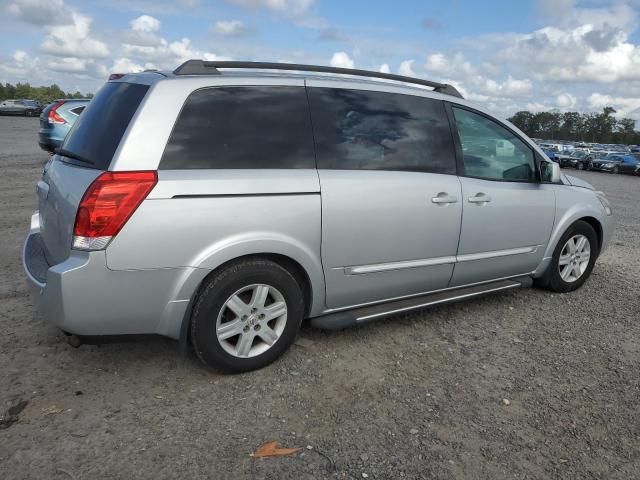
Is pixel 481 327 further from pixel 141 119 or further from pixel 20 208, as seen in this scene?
pixel 20 208

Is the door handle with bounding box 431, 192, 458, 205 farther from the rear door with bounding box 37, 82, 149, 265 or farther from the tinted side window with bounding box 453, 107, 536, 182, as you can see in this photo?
the rear door with bounding box 37, 82, 149, 265

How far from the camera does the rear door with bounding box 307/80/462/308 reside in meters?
3.41

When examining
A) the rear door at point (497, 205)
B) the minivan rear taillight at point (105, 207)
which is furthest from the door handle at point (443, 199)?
the minivan rear taillight at point (105, 207)

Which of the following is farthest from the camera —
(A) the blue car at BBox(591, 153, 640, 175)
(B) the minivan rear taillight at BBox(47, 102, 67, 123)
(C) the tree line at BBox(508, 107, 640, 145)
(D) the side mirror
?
(C) the tree line at BBox(508, 107, 640, 145)

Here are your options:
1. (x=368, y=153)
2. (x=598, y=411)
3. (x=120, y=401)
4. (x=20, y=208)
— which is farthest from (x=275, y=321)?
(x=20, y=208)

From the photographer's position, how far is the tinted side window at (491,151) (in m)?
4.12

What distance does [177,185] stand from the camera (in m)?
2.84

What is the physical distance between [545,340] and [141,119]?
3191 millimetres

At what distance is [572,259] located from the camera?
4.99 m

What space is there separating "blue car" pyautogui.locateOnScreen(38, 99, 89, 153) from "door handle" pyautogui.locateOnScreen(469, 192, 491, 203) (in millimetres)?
10376

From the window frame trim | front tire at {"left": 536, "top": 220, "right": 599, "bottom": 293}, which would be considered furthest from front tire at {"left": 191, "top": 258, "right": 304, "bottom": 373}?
front tire at {"left": 536, "top": 220, "right": 599, "bottom": 293}

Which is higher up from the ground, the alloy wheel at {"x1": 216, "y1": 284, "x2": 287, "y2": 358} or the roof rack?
the roof rack

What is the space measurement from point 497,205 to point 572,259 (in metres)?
1.36

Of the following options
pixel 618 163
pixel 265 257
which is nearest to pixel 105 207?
pixel 265 257
